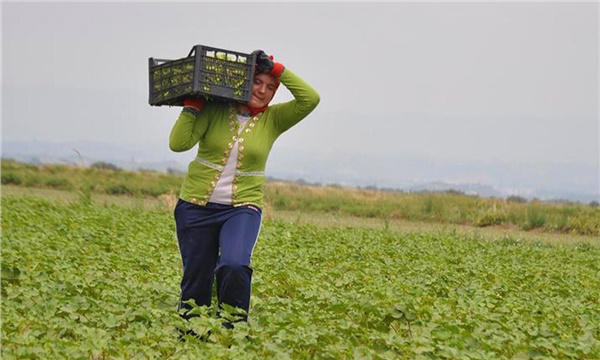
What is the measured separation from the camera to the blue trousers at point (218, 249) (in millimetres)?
5480

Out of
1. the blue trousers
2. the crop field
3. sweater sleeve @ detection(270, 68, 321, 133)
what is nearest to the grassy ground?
the crop field

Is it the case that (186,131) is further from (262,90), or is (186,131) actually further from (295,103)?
(295,103)

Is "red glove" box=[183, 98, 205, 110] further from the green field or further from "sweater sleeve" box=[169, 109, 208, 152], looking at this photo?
the green field

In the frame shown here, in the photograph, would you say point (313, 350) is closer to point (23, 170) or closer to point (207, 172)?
point (207, 172)

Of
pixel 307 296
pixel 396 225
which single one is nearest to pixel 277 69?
pixel 307 296

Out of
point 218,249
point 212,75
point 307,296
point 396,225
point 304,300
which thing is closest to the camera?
point 212,75

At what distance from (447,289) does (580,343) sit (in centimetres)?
280

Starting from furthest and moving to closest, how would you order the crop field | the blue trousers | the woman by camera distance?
the woman < the blue trousers < the crop field

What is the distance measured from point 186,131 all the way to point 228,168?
0.35m

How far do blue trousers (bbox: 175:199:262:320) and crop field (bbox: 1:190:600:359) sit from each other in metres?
0.19

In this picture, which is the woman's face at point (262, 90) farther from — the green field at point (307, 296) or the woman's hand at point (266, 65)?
the green field at point (307, 296)

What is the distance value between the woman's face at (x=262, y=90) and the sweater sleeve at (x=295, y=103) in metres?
0.08

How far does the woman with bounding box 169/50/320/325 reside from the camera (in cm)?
559

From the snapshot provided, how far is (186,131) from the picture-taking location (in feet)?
18.3
